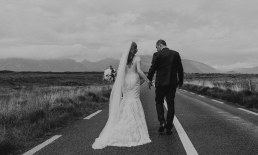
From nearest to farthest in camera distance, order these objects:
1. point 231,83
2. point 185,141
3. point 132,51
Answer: point 185,141, point 132,51, point 231,83

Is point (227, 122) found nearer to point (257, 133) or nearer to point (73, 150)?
point (257, 133)

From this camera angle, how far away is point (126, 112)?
22.9 ft

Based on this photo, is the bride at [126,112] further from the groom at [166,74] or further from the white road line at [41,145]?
the white road line at [41,145]

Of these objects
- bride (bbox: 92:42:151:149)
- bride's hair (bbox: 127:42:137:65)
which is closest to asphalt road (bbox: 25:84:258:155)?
bride (bbox: 92:42:151:149)

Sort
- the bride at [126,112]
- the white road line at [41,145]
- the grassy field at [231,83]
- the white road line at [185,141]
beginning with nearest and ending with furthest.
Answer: the white road line at [185,141]
the white road line at [41,145]
the bride at [126,112]
the grassy field at [231,83]

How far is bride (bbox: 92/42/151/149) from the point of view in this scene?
21.6 ft

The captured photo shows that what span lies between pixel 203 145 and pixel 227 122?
3.42 m

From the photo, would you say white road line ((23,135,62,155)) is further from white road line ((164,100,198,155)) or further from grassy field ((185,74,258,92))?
grassy field ((185,74,258,92))

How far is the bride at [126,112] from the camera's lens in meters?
6.57

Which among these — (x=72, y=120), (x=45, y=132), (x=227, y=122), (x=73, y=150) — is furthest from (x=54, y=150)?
(x=227, y=122)

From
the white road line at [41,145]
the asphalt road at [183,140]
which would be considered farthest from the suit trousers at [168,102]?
the white road line at [41,145]

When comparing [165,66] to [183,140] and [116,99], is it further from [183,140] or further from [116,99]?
[183,140]

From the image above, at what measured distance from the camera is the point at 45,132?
27.0 ft

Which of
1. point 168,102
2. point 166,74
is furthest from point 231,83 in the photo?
point 166,74
